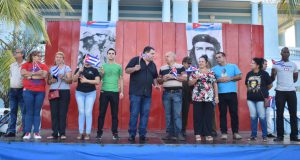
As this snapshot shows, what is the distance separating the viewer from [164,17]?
13.2 meters

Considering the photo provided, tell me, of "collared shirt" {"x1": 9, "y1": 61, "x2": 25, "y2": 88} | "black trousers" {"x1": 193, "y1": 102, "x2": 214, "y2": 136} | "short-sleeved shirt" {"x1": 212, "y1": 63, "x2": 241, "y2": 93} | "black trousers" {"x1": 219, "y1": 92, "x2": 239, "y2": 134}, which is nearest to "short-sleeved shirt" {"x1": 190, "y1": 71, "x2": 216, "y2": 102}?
Result: "black trousers" {"x1": 193, "y1": 102, "x2": 214, "y2": 136}

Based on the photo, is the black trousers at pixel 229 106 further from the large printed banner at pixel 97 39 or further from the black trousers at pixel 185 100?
the large printed banner at pixel 97 39

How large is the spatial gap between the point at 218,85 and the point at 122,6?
10.5 meters

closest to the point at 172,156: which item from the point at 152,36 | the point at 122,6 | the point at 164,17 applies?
the point at 152,36

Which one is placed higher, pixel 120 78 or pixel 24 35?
pixel 24 35

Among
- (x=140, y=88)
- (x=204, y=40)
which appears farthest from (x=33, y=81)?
(x=204, y=40)

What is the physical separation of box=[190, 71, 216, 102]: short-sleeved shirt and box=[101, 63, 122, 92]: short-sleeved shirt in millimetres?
1271

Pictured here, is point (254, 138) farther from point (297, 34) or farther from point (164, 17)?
point (297, 34)

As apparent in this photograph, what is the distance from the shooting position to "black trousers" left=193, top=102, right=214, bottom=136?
5195 millimetres

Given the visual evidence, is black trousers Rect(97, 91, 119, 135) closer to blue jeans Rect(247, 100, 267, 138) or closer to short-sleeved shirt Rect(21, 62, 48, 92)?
short-sleeved shirt Rect(21, 62, 48, 92)

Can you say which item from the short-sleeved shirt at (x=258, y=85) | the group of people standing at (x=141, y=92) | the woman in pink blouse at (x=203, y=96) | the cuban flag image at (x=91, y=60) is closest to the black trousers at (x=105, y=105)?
the group of people standing at (x=141, y=92)

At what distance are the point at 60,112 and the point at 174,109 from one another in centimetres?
192

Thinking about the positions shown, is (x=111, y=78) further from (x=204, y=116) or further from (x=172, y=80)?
(x=204, y=116)

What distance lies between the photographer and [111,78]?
17.0 feet
